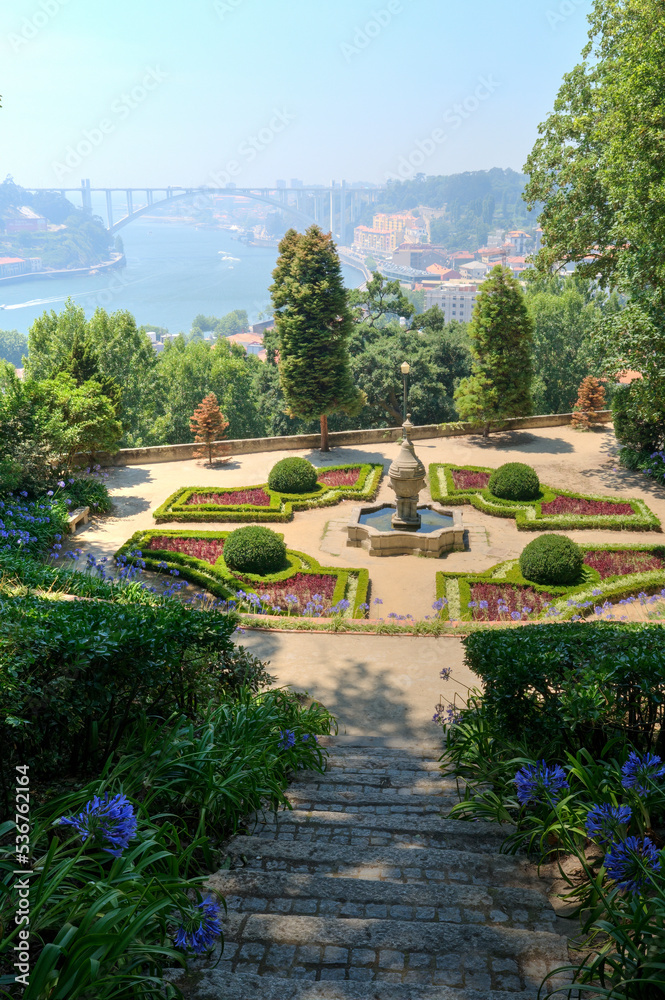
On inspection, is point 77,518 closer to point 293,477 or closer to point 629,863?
point 293,477

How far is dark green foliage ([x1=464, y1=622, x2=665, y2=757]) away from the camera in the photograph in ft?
15.5

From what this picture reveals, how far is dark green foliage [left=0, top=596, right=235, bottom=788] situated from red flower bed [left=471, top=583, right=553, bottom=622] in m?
7.79

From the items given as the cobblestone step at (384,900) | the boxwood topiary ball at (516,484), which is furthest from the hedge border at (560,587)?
the cobblestone step at (384,900)

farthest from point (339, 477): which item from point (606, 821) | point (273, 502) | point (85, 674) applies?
point (606, 821)

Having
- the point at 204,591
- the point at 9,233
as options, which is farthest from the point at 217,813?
the point at 9,233

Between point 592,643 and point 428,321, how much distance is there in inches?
1218

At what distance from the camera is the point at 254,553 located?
14.1 m

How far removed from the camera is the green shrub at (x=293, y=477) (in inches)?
735

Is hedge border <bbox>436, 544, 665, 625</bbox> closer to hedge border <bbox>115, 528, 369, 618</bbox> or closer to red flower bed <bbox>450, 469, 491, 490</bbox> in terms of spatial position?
hedge border <bbox>115, 528, 369, 618</bbox>

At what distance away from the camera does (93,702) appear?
14.5ft

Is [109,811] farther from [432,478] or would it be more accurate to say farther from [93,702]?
[432,478]

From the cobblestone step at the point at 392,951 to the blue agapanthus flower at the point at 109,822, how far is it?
55 centimetres

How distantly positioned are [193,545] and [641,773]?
12.4 meters

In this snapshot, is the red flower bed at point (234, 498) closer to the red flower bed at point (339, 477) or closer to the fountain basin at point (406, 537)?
the red flower bed at point (339, 477)
